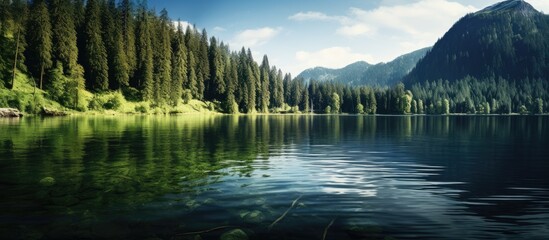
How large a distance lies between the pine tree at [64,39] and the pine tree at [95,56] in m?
4.49

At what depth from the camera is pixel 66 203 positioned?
13.9 metres

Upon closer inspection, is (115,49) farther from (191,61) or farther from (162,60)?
(191,61)

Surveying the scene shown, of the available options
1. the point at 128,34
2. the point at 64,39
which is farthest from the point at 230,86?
the point at 64,39

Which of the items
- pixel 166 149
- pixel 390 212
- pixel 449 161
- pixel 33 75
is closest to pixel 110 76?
pixel 33 75

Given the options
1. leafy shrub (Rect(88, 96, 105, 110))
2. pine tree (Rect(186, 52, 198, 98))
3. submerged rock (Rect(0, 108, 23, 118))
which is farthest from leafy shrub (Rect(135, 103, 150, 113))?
submerged rock (Rect(0, 108, 23, 118))

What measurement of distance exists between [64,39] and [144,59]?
25.8 metres

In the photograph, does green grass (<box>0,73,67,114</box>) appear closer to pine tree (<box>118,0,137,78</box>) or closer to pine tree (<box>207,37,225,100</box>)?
pine tree (<box>118,0,137,78</box>)

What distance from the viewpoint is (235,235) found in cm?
1032

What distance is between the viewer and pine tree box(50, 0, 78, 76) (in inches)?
4505

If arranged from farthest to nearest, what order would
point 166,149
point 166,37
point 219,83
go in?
point 219,83
point 166,37
point 166,149

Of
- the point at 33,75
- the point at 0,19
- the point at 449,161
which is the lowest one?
the point at 449,161

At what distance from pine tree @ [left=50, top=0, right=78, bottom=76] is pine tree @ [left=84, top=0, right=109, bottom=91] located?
4486 millimetres

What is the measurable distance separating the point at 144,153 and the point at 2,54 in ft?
338

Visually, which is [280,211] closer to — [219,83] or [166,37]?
[166,37]
